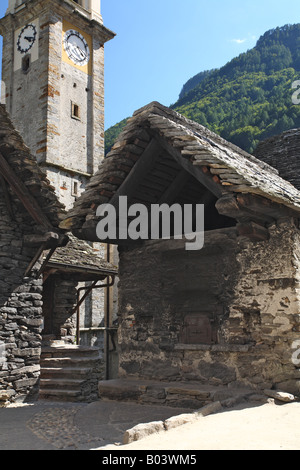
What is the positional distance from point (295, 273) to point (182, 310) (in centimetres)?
203

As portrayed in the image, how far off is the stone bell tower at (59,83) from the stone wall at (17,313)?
1198cm

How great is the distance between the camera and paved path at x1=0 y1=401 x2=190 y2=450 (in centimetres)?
518

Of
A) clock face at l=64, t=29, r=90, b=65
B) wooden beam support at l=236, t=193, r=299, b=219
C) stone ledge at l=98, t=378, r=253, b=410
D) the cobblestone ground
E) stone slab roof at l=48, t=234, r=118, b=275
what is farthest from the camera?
clock face at l=64, t=29, r=90, b=65

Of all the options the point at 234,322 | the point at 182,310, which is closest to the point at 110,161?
the point at 182,310

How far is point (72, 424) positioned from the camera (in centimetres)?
627

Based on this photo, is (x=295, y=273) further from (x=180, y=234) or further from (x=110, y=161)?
(x=110, y=161)

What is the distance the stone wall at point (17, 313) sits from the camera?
9.55 meters

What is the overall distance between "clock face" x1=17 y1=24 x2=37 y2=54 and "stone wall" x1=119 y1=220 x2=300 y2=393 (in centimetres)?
1943

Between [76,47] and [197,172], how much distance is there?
66.5 ft

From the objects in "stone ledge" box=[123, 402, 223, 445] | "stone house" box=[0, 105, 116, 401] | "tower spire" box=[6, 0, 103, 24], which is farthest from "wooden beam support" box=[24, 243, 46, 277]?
"tower spire" box=[6, 0, 103, 24]

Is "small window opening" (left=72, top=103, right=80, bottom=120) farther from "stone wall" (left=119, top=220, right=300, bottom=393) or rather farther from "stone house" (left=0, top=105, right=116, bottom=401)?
"stone wall" (left=119, top=220, right=300, bottom=393)

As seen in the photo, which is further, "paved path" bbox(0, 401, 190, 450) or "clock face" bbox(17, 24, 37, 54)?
"clock face" bbox(17, 24, 37, 54)
